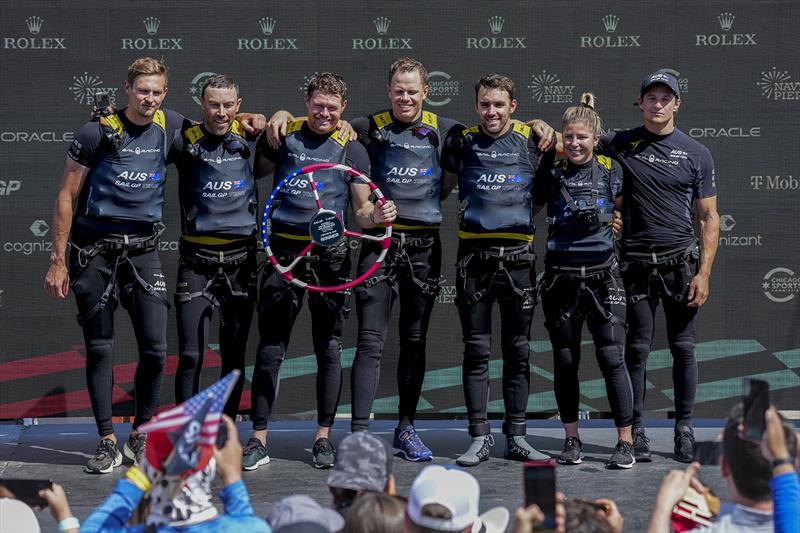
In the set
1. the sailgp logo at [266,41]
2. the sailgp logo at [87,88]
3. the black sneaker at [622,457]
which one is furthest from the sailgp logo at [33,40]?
the black sneaker at [622,457]

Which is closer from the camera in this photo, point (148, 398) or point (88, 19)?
point (148, 398)

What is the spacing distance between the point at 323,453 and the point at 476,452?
0.85 m

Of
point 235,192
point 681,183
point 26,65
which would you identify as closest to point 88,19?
point 26,65

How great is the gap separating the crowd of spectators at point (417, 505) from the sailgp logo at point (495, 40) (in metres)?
4.41

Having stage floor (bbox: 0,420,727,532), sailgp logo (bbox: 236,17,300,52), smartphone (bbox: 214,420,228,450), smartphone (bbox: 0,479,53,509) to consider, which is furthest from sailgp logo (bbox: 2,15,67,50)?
smartphone (bbox: 214,420,228,450)

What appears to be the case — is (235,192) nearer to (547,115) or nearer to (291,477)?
(291,477)

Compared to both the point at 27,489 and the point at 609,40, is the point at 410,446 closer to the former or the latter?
the point at 609,40

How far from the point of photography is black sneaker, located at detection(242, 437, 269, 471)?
21.6 feet

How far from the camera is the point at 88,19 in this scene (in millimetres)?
7621

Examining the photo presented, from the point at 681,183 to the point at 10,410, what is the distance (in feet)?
14.6

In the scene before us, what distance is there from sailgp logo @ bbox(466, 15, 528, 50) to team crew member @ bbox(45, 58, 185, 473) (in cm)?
211

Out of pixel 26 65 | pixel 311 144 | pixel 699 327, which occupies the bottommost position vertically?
pixel 699 327

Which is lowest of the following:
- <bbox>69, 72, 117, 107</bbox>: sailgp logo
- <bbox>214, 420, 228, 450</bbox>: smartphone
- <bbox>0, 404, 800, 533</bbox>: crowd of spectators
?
<bbox>0, 404, 800, 533</bbox>: crowd of spectators

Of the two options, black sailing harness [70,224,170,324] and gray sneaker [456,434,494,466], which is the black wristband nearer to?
gray sneaker [456,434,494,466]
